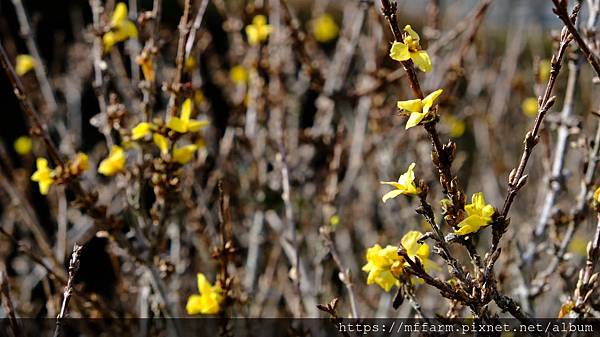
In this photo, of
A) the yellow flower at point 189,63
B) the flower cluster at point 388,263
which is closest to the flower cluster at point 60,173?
the yellow flower at point 189,63

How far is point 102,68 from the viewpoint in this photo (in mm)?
1987

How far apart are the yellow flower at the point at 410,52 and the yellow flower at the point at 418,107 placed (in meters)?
0.07

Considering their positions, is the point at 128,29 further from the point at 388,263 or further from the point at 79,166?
the point at 388,263

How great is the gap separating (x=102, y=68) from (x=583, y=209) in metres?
1.68

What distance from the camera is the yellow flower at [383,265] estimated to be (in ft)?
4.38

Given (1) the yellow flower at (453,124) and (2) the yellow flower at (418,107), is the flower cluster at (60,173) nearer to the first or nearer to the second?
(2) the yellow flower at (418,107)

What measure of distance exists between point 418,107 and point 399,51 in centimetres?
11

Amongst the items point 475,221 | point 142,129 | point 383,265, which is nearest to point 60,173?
point 142,129

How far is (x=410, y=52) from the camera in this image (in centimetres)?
120

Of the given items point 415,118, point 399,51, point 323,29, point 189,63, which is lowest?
point 415,118

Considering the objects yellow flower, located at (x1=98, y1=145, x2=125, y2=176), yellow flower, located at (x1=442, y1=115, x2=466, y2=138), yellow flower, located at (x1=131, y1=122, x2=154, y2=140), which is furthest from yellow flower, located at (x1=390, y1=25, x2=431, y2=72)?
yellow flower, located at (x1=442, y1=115, x2=466, y2=138)

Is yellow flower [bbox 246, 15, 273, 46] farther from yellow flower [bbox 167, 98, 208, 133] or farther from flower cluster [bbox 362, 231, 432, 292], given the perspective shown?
flower cluster [bbox 362, 231, 432, 292]

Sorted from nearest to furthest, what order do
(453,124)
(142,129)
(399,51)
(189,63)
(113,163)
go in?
(399,51) → (142,129) → (113,163) → (189,63) → (453,124)

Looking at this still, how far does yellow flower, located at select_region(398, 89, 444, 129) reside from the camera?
110cm
